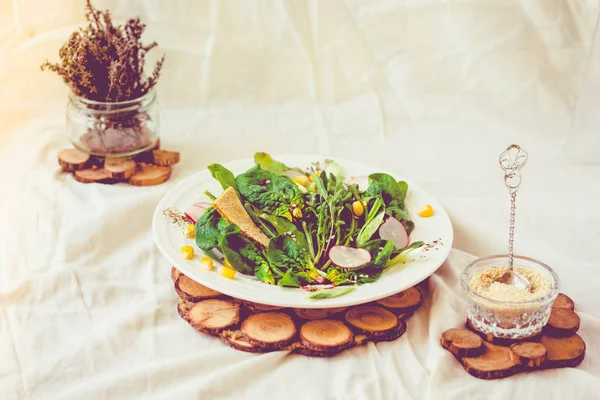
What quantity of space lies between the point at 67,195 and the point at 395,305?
0.85 metres

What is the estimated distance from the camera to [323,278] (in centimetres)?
160

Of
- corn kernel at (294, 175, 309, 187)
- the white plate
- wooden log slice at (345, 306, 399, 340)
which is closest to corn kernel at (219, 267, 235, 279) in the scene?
the white plate

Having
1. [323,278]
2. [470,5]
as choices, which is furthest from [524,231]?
[470,5]

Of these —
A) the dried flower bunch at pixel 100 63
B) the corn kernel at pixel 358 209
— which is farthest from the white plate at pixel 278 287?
the dried flower bunch at pixel 100 63

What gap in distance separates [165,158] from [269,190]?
47cm

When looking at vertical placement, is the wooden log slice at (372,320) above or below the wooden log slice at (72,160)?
below

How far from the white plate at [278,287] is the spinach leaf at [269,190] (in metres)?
0.10

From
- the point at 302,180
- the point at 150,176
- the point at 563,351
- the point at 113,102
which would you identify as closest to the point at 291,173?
the point at 302,180

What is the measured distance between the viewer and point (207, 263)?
1.63 metres

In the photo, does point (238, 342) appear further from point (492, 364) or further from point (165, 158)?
point (165, 158)

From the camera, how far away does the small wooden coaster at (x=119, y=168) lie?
2084mm

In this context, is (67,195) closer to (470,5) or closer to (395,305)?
(395,305)

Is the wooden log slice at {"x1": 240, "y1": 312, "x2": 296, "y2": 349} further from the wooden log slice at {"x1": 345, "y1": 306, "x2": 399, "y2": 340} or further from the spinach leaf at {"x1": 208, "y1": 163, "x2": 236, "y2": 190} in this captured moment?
the spinach leaf at {"x1": 208, "y1": 163, "x2": 236, "y2": 190}

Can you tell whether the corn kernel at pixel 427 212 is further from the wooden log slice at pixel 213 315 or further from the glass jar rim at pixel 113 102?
the glass jar rim at pixel 113 102
